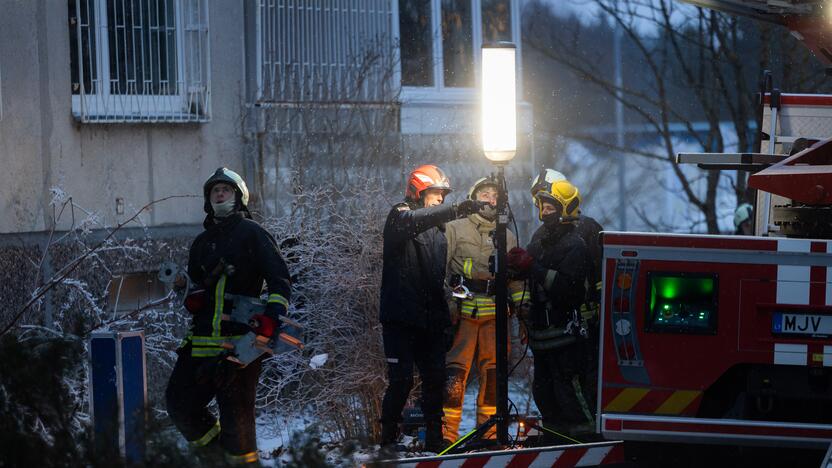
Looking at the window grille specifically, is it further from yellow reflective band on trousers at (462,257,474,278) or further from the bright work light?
the bright work light

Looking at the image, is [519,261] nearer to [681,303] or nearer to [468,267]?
[468,267]

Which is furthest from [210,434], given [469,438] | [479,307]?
[479,307]

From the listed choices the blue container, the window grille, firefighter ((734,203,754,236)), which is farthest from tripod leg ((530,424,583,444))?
firefighter ((734,203,754,236))

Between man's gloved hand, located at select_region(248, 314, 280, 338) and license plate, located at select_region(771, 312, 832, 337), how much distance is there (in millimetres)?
2437

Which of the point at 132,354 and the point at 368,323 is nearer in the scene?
the point at 132,354

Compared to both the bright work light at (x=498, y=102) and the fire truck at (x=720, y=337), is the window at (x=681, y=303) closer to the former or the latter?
the fire truck at (x=720, y=337)

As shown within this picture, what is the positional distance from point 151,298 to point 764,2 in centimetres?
522

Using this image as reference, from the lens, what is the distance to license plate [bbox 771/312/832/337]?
6.34m

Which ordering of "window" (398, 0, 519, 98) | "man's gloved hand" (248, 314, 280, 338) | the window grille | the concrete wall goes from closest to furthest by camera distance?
"man's gloved hand" (248, 314, 280, 338), the concrete wall, the window grille, "window" (398, 0, 519, 98)

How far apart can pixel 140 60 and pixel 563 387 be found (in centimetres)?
489

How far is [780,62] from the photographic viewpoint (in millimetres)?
13758

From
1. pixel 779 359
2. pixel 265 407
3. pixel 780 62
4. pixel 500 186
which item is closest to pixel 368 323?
pixel 265 407

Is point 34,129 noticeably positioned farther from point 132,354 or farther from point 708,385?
point 708,385

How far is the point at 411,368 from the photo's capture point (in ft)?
26.1
